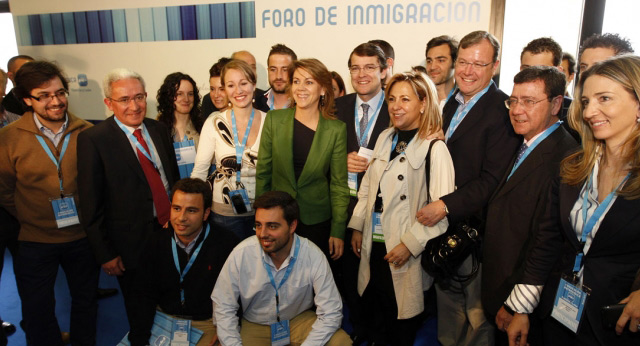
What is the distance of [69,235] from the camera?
8.52 ft

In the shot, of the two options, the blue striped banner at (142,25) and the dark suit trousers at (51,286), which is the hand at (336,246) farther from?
the blue striped banner at (142,25)

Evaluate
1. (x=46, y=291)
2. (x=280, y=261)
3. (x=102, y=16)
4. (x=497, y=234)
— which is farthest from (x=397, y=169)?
(x=102, y=16)

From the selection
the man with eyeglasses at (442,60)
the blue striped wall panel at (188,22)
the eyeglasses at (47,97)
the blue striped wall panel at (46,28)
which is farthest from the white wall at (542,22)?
the blue striped wall panel at (46,28)

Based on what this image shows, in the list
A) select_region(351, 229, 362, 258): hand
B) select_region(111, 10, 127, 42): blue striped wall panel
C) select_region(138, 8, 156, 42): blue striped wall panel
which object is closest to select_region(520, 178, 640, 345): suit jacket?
select_region(351, 229, 362, 258): hand

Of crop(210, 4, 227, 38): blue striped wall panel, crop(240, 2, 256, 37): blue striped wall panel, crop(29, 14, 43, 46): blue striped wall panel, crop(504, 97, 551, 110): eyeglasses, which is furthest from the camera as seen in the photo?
crop(29, 14, 43, 46): blue striped wall panel

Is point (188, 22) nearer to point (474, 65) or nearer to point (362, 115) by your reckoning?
point (362, 115)

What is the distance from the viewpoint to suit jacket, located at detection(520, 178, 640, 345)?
149 centimetres

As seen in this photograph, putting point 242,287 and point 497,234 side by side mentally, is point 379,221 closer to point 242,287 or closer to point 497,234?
point 497,234

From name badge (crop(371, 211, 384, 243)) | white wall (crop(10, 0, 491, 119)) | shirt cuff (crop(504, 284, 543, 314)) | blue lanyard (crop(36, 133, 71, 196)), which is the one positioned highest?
A: white wall (crop(10, 0, 491, 119))

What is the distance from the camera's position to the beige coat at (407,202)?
2232mm

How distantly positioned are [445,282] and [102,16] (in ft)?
17.9

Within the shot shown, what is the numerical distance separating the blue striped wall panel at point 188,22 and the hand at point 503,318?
182 inches

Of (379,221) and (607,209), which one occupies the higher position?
(607,209)

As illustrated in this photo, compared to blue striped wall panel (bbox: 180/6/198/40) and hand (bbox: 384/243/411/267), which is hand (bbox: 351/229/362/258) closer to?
hand (bbox: 384/243/411/267)
